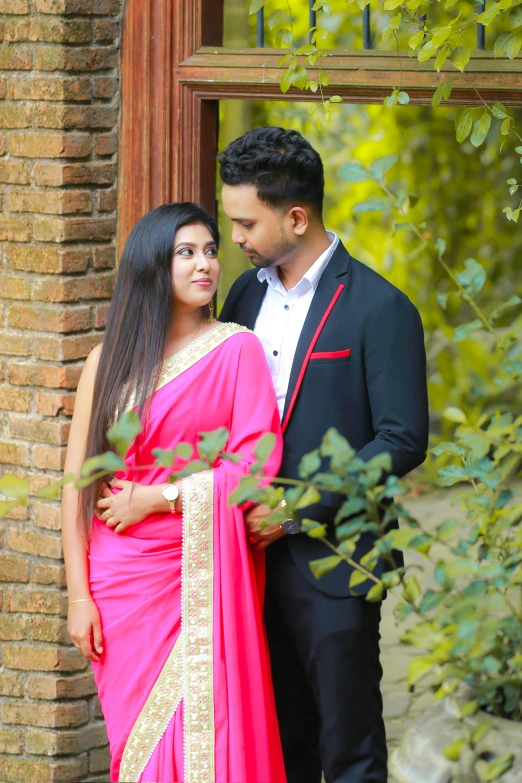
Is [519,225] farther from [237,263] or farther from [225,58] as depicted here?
[225,58]

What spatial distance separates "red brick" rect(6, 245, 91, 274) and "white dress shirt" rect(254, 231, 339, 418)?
668 mm

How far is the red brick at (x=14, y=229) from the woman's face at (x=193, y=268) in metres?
0.79

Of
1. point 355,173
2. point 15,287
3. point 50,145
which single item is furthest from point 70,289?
point 355,173

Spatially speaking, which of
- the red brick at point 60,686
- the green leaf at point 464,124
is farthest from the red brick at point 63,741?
the green leaf at point 464,124

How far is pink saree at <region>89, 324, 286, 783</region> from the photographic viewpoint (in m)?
2.69

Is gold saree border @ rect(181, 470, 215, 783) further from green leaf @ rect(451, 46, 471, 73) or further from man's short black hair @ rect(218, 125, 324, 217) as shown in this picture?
green leaf @ rect(451, 46, 471, 73)

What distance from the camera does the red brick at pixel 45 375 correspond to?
3.35 meters

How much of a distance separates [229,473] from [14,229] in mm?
1207

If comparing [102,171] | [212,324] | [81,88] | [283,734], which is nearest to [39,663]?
[283,734]

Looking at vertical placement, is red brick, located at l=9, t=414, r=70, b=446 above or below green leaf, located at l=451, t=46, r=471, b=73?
below

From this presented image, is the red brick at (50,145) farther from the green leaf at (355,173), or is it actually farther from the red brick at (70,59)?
the green leaf at (355,173)

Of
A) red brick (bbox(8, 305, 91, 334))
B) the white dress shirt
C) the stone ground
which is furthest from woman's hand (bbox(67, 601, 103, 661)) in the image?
the stone ground

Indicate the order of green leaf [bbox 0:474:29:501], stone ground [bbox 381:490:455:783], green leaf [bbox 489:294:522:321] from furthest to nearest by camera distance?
1. stone ground [bbox 381:490:455:783]
2. green leaf [bbox 489:294:522:321]
3. green leaf [bbox 0:474:29:501]

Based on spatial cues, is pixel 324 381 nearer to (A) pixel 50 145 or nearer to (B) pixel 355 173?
(B) pixel 355 173
